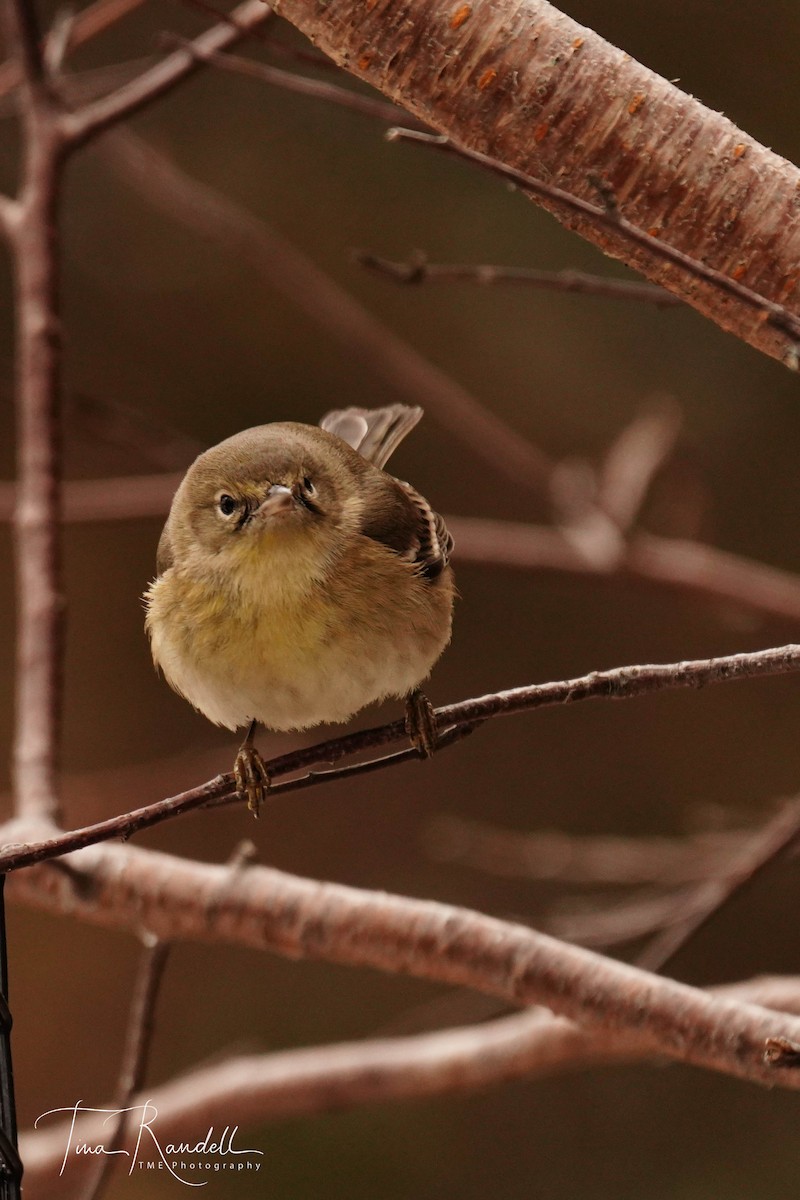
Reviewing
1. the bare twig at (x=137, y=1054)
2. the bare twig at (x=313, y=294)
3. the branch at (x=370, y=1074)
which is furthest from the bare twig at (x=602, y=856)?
the bare twig at (x=137, y=1054)

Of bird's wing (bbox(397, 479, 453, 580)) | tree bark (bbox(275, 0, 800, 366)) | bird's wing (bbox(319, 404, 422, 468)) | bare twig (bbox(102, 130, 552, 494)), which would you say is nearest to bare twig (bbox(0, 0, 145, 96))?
bare twig (bbox(102, 130, 552, 494))

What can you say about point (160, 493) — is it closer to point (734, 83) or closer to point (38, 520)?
point (38, 520)

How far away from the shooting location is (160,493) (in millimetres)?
2592

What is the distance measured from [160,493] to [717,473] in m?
2.33

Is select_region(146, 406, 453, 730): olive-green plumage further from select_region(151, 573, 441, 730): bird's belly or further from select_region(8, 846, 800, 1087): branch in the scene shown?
select_region(8, 846, 800, 1087): branch

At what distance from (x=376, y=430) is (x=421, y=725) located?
2.67ft

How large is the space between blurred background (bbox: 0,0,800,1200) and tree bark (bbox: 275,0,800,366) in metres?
2.75

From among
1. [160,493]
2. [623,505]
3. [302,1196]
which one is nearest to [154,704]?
[302,1196]

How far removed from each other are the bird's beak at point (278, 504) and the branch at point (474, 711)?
437mm

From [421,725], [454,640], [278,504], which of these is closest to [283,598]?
[278,504]

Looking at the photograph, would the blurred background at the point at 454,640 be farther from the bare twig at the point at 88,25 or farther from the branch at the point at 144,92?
the branch at the point at 144,92

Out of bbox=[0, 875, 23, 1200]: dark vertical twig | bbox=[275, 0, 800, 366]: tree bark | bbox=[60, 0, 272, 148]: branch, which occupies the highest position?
bbox=[60, 0, 272, 148]: branch

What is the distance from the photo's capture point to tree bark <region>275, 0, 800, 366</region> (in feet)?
3.66

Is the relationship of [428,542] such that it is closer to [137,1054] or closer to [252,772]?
[252,772]
